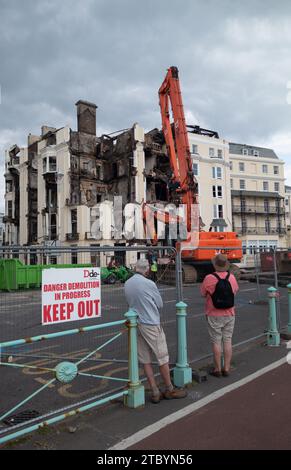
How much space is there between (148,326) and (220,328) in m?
1.53

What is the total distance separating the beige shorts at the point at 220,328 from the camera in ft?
18.7

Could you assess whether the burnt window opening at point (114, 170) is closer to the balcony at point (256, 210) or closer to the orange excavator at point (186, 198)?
the orange excavator at point (186, 198)

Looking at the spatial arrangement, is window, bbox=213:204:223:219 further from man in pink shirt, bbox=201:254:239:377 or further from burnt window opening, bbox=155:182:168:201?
man in pink shirt, bbox=201:254:239:377

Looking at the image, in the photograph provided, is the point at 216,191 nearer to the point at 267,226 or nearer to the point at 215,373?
the point at 267,226

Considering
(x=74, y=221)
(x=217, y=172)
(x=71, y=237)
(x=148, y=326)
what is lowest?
(x=148, y=326)

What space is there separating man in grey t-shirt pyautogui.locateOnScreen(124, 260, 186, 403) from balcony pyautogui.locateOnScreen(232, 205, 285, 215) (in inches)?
1937

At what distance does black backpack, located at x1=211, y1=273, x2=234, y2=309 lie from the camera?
5.62 meters

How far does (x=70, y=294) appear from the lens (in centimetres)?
464

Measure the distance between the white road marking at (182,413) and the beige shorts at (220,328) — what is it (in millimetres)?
647

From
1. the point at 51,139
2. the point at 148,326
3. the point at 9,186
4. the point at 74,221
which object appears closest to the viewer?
the point at 148,326

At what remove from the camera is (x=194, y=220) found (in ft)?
61.6

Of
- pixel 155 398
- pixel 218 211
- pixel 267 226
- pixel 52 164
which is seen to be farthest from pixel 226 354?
pixel 267 226

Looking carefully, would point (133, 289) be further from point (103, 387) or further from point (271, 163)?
point (271, 163)

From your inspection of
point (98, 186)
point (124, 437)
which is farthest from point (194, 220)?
point (98, 186)
